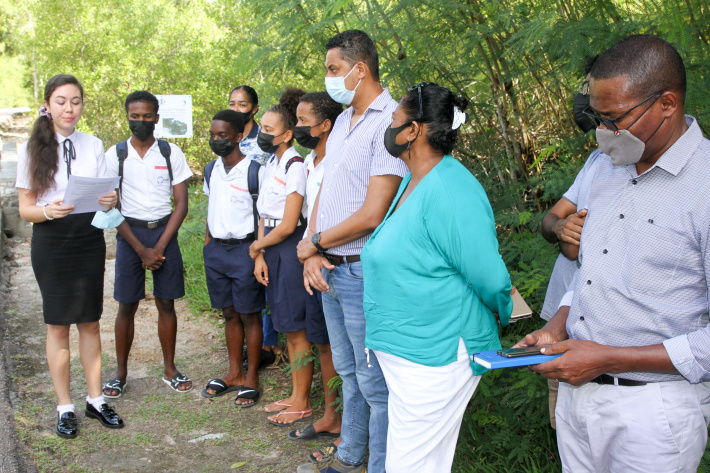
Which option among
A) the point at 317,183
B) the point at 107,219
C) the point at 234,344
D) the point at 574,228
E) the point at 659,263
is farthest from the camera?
the point at 234,344

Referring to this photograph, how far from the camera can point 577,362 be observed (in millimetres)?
1969

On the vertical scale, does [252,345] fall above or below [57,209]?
below

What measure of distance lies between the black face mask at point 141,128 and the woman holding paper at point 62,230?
1.58ft

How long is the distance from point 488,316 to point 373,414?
1002 millimetres

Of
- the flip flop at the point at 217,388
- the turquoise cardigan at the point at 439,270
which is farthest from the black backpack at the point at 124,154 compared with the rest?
the turquoise cardigan at the point at 439,270

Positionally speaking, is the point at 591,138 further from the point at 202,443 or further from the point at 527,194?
the point at 202,443

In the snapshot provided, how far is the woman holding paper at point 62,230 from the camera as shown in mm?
4051

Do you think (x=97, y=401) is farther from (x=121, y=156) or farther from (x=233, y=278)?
(x=121, y=156)

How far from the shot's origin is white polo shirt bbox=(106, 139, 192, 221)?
4801 millimetres

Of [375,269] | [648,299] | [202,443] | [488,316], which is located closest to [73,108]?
[202,443]

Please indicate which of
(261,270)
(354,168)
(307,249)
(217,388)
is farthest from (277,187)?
(217,388)

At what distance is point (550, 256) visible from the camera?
3.67 m

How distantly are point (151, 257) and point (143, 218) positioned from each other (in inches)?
12.7

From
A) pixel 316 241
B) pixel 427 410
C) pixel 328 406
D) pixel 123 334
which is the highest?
pixel 316 241
